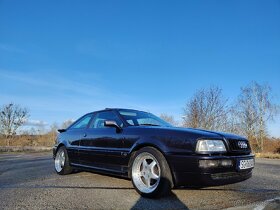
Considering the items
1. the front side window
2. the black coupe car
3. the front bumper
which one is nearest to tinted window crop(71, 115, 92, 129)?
the front side window

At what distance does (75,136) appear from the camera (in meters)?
6.62

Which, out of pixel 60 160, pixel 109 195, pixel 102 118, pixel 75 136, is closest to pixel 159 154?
pixel 109 195

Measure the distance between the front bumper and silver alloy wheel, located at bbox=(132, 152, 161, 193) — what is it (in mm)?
365

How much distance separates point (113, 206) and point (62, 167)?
128 inches

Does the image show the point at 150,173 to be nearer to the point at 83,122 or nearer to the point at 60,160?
the point at 83,122

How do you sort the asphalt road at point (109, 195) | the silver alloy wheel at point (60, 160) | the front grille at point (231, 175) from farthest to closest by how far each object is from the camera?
the silver alloy wheel at point (60, 160) → the front grille at point (231, 175) → the asphalt road at point (109, 195)

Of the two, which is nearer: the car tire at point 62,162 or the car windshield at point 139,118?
the car windshield at point 139,118

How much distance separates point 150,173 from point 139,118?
1.36 m

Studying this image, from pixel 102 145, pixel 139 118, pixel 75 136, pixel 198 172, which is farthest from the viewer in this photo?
pixel 75 136

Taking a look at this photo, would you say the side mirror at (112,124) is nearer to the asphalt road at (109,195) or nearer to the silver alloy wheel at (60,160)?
the asphalt road at (109,195)

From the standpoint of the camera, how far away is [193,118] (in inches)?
1170

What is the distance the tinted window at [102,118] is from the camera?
581cm

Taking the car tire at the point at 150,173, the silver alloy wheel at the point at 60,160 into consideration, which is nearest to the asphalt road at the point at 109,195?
the car tire at the point at 150,173

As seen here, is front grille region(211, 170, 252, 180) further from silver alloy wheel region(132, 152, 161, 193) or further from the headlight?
silver alloy wheel region(132, 152, 161, 193)
